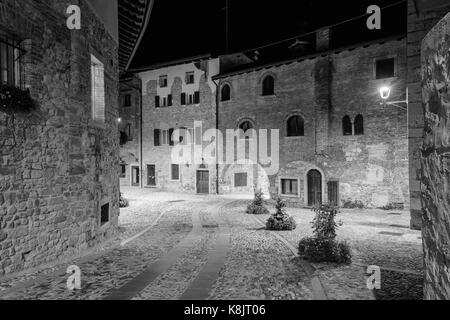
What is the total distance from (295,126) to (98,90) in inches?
503

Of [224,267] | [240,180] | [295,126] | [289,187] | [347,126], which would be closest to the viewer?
[224,267]

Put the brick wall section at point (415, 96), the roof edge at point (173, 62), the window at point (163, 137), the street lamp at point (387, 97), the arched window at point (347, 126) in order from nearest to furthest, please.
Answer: the brick wall section at point (415, 96) → the street lamp at point (387, 97) → the arched window at point (347, 126) → the roof edge at point (173, 62) → the window at point (163, 137)

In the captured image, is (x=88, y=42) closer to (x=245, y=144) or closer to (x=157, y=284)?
(x=157, y=284)

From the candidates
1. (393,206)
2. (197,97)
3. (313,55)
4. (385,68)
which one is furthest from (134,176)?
(385,68)

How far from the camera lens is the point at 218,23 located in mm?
26594

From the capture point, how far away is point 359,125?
17.0m

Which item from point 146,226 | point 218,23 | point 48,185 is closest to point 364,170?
point 146,226

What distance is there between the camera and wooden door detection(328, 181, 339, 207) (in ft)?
58.0

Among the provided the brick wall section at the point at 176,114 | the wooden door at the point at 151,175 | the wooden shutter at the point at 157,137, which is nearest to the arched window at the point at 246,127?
the brick wall section at the point at 176,114

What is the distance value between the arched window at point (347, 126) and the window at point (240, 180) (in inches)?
320

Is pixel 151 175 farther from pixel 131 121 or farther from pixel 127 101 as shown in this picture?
pixel 127 101

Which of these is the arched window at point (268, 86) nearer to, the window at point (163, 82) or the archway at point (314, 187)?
the archway at point (314, 187)

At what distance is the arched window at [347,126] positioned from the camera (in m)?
17.3

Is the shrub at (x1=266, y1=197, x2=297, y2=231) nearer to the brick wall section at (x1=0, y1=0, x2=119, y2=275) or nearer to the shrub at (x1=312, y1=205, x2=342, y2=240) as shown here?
the shrub at (x1=312, y1=205, x2=342, y2=240)
